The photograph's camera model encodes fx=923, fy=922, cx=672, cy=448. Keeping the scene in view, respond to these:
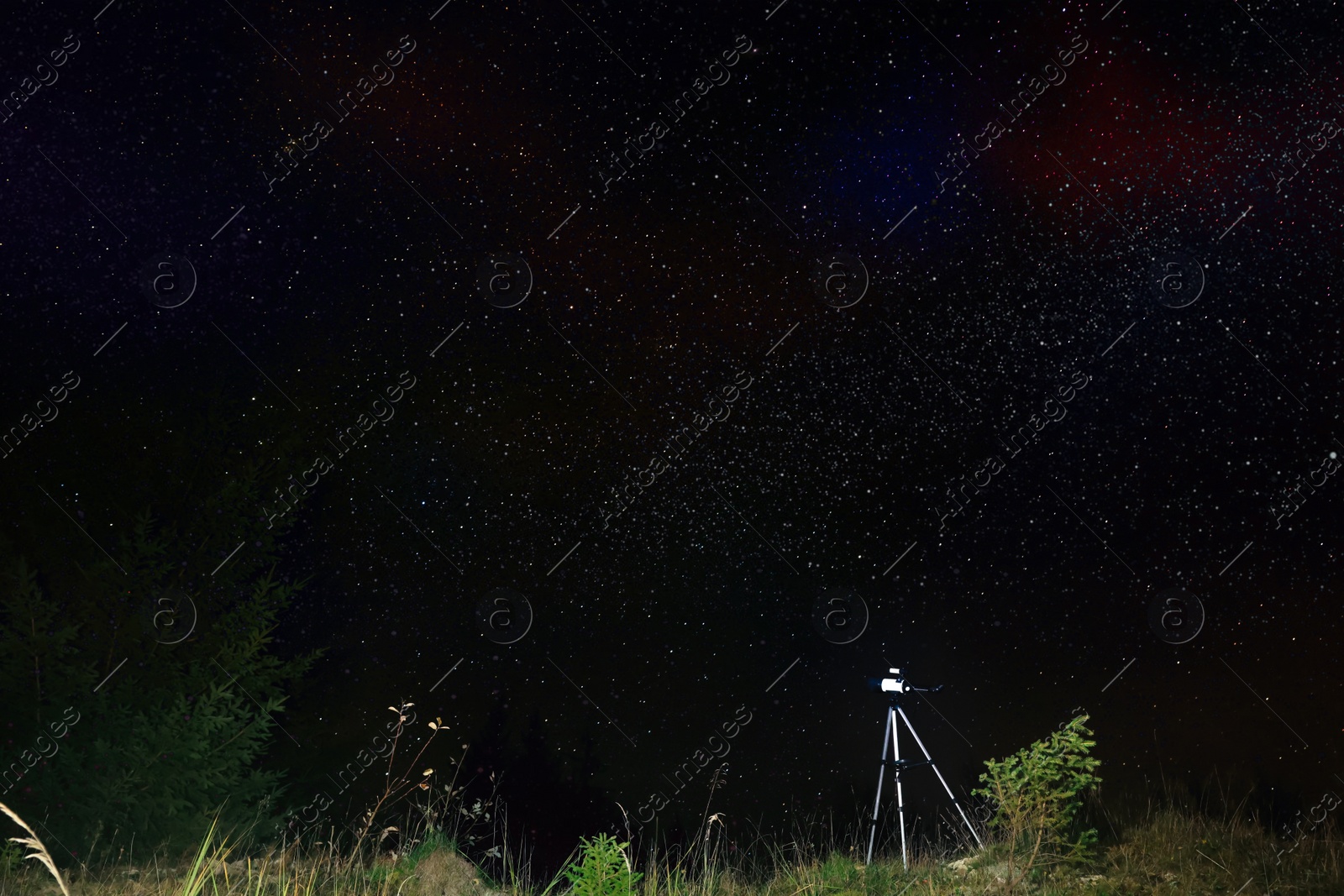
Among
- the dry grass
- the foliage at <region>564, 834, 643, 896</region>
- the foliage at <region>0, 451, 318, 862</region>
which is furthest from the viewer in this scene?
the foliage at <region>0, 451, 318, 862</region>

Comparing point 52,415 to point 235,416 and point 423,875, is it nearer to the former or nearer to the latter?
point 235,416

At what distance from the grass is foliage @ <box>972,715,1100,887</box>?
24cm

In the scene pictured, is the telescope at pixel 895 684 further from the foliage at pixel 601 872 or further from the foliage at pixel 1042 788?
the foliage at pixel 601 872

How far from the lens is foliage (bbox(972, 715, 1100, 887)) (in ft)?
20.5

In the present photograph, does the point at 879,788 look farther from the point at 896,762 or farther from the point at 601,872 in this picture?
the point at 601,872

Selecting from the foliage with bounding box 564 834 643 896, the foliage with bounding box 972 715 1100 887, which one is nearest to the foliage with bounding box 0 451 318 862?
the foliage with bounding box 564 834 643 896

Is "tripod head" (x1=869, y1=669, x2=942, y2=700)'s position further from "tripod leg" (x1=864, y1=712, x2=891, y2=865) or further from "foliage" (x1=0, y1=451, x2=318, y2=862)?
"foliage" (x1=0, y1=451, x2=318, y2=862)

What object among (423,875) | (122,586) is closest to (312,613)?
(122,586)

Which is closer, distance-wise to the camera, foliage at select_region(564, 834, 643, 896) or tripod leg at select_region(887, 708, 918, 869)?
foliage at select_region(564, 834, 643, 896)

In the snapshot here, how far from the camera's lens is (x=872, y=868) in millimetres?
6988

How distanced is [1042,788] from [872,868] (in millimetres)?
1493

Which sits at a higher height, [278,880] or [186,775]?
[186,775]

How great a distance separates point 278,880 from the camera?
14.9 ft

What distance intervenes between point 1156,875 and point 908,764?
1.84 m
